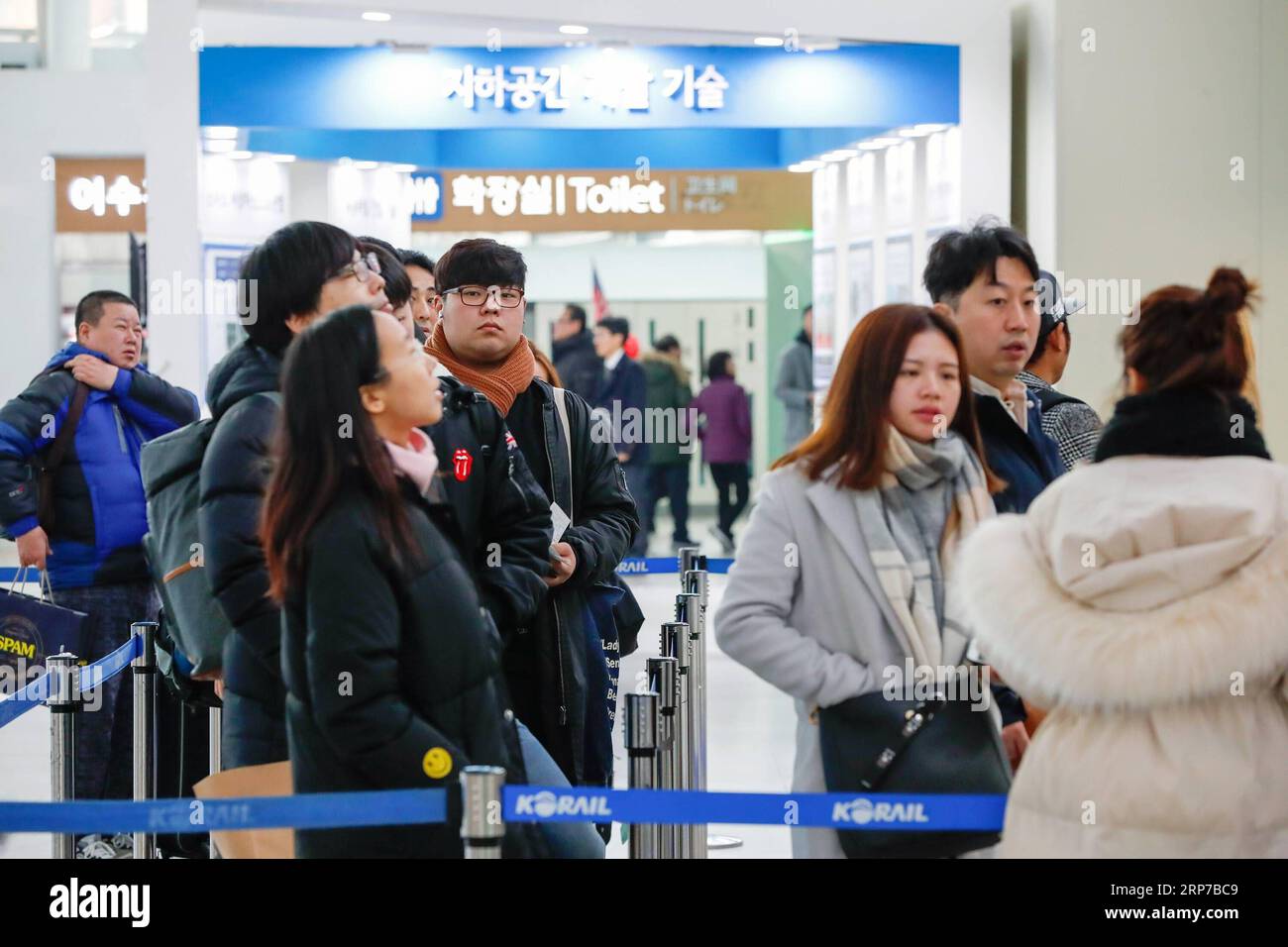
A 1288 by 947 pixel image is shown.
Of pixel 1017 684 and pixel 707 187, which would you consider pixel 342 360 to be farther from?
Answer: pixel 707 187

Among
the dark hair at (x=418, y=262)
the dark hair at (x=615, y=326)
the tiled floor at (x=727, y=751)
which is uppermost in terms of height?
the dark hair at (x=615, y=326)

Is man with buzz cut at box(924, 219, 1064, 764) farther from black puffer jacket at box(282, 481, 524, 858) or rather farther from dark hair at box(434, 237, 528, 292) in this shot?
black puffer jacket at box(282, 481, 524, 858)

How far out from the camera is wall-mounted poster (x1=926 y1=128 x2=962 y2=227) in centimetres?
1016

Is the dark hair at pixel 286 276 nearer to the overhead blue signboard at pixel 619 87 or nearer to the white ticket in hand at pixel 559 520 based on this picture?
the white ticket in hand at pixel 559 520

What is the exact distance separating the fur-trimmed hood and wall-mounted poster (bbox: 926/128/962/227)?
7.62 m

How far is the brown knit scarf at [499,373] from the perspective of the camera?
435 cm

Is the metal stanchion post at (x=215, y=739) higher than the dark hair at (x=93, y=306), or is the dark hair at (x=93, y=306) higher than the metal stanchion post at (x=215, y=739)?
the dark hair at (x=93, y=306)

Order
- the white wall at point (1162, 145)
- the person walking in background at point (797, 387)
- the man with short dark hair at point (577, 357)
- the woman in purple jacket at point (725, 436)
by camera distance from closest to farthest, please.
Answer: the white wall at point (1162, 145) < the man with short dark hair at point (577, 357) < the person walking in background at point (797, 387) < the woman in purple jacket at point (725, 436)

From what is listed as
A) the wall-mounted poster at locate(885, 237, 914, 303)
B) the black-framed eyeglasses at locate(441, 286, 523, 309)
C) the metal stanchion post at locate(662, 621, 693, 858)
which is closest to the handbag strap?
the metal stanchion post at locate(662, 621, 693, 858)

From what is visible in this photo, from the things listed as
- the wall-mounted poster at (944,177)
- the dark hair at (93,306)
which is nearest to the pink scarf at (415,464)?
the dark hair at (93,306)

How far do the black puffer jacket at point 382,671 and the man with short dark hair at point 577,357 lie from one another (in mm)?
10373

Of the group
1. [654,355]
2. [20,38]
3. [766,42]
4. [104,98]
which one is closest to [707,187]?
[654,355]

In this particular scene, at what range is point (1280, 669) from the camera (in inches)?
107

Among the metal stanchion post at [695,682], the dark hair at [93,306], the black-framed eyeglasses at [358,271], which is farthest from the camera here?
the dark hair at [93,306]
